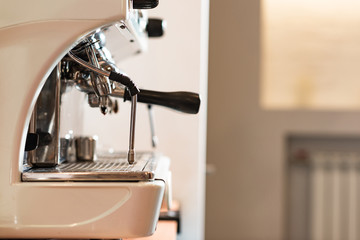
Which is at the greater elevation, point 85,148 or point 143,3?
point 143,3

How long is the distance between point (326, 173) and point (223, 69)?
Result: 0.66 metres

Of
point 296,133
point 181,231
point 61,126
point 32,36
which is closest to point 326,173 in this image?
point 296,133

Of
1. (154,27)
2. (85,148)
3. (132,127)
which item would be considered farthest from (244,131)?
(132,127)

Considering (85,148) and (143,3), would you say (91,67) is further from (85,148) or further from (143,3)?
(85,148)

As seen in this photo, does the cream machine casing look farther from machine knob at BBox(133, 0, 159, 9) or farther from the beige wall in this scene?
the beige wall

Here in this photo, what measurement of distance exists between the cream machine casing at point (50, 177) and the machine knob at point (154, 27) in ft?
1.18

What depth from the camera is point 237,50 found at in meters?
2.47

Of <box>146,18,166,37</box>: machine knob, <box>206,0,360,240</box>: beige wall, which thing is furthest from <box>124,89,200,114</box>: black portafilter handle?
<box>206,0,360,240</box>: beige wall

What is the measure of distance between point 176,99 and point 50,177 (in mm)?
209

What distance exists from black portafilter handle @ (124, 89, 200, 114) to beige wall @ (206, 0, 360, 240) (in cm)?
169

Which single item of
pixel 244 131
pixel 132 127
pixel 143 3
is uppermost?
pixel 143 3

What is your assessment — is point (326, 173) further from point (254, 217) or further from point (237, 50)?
point (237, 50)

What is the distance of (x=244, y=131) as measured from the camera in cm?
247

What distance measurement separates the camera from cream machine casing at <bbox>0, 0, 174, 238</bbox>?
2.08 feet
